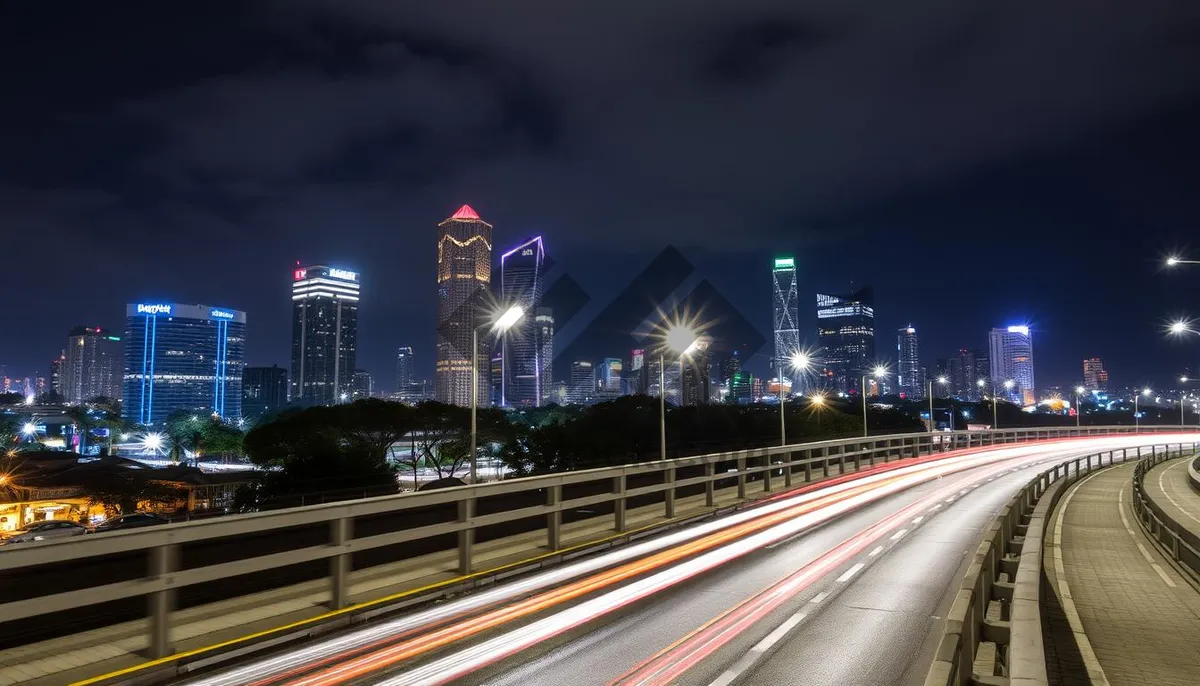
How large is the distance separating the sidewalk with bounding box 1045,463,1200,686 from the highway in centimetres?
165

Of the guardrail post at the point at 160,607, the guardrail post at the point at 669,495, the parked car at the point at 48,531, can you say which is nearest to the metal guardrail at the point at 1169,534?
the guardrail post at the point at 669,495

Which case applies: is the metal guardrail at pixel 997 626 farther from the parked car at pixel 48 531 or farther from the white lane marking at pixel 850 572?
the parked car at pixel 48 531

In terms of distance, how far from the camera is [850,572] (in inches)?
446

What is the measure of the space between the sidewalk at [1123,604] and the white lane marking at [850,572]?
2833 mm

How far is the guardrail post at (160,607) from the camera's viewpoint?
6523 millimetres

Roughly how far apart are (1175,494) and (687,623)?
3274 cm

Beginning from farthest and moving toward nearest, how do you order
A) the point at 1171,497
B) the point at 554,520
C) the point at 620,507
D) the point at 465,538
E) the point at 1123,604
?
1. the point at 1171,497
2. the point at 620,507
3. the point at 554,520
4. the point at 1123,604
5. the point at 465,538

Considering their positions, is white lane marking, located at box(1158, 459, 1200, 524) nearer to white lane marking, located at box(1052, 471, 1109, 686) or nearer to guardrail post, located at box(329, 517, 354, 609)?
white lane marking, located at box(1052, 471, 1109, 686)

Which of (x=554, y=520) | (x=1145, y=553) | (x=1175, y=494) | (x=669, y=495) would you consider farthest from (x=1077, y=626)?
(x=1175, y=494)

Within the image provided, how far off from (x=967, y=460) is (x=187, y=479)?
62281mm

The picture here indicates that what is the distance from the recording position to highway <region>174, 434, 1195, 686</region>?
6668mm

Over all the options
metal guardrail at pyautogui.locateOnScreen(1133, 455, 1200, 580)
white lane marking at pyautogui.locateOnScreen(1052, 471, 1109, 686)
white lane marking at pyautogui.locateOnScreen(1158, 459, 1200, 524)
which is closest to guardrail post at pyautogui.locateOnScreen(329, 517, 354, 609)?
white lane marking at pyautogui.locateOnScreen(1052, 471, 1109, 686)

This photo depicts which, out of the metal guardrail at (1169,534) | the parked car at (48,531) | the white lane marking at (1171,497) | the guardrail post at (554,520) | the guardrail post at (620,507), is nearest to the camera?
the guardrail post at (554,520)

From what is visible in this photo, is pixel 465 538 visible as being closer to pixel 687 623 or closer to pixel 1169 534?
pixel 687 623
